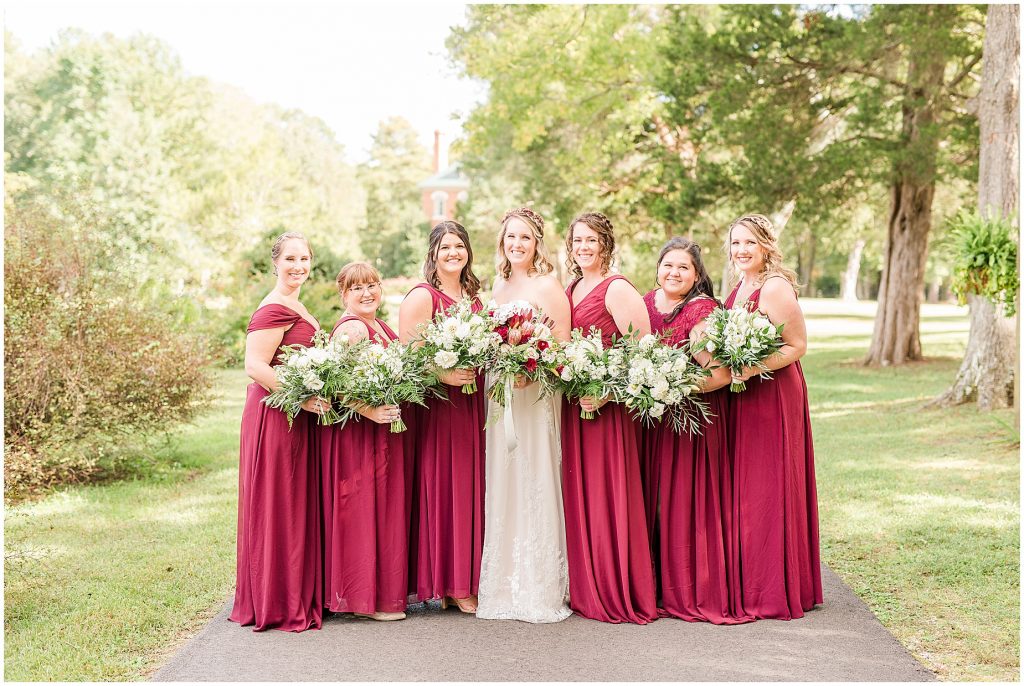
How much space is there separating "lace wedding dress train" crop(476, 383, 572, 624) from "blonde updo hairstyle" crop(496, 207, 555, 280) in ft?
2.70

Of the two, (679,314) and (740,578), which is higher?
(679,314)

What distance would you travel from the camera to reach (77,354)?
1080cm

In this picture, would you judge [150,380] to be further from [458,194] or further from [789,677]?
[458,194]

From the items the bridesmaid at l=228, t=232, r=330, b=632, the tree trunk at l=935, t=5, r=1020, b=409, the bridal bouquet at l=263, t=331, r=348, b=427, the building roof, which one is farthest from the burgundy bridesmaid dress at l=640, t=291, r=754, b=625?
the building roof

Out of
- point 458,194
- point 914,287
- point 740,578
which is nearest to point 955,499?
point 740,578

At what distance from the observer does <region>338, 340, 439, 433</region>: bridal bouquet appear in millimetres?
6074

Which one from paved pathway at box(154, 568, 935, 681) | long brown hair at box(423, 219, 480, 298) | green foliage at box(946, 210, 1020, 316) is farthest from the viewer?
green foliage at box(946, 210, 1020, 316)

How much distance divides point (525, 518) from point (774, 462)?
1.73 metres

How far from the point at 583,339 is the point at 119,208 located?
42.2 metres

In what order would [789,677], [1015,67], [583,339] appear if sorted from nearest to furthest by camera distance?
[789,677], [583,339], [1015,67]

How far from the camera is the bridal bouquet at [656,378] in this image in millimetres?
6008

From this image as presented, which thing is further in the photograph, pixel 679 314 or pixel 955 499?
pixel 955 499

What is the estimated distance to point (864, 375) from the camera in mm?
21875

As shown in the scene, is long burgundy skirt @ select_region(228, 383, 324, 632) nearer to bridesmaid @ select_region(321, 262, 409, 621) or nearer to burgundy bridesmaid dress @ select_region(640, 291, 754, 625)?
bridesmaid @ select_region(321, 262, 409, 621)
